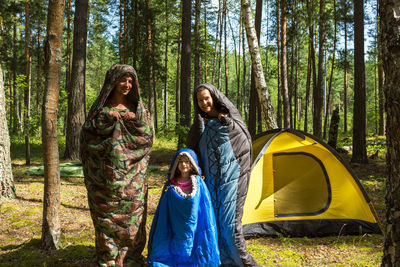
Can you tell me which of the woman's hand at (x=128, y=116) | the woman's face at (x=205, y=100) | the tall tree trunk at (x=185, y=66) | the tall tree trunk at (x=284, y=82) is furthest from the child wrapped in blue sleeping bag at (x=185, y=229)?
the tall tree trunk at (x=284, y=82)

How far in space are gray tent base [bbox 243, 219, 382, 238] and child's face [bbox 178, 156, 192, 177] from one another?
1917 mm

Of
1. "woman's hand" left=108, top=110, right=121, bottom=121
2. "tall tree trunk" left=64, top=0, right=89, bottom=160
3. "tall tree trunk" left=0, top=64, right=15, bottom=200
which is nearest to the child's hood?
"woman's hand" left=108, top=110, right=121, bottom=121

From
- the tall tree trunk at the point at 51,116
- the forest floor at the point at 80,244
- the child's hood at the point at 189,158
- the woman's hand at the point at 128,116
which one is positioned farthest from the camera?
the forest floor at the point at 80,244

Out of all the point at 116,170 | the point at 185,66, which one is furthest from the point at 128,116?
the point at 185,66

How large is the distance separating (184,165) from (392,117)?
208 centimetres

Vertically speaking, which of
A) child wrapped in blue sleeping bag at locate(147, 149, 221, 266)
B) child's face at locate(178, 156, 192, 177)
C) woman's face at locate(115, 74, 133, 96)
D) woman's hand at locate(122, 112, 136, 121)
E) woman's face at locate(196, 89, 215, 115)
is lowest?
child wrapped in blue sleeping bag at locate(147, 149, 221, 266)

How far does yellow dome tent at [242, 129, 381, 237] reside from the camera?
15.7ft

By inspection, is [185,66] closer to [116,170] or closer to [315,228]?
[315,228]

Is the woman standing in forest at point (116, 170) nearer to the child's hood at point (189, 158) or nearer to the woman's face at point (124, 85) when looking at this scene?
the woman's face at point (124, 85)

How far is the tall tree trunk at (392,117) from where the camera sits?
2.17m

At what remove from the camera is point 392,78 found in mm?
2207

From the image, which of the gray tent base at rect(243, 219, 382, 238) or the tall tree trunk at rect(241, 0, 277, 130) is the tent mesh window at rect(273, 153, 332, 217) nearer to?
the gray tent base at rect(243, 219, 382, 238)

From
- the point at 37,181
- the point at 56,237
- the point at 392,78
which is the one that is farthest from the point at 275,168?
the point at 37,181

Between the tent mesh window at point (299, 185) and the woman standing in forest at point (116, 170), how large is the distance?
103 inches
